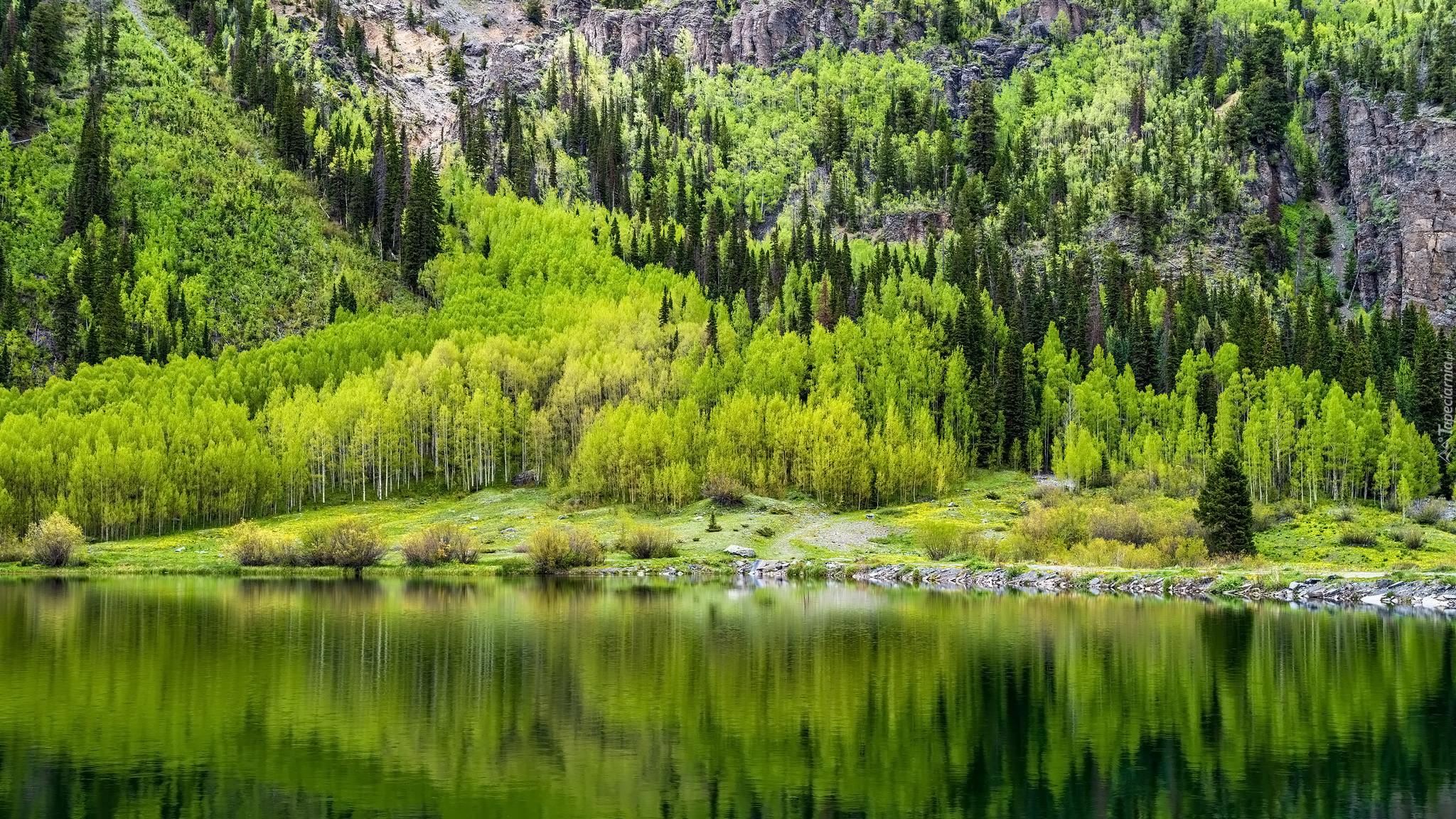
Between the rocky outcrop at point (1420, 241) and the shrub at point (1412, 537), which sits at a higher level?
the rocky outcrop at point (1420, 241)

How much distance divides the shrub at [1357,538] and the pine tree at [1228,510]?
10780 millimetres

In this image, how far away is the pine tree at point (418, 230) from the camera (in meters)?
186

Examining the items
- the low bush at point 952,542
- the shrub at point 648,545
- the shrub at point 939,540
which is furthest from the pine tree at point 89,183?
the low bush at point 952,542

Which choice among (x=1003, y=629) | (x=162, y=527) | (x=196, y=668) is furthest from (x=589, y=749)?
(x=162, y=527)

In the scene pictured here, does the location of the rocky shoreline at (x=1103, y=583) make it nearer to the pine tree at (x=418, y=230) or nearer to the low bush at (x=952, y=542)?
the low bush at (x=952, y=542)

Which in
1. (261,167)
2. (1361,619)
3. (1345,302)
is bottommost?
(1361,619)

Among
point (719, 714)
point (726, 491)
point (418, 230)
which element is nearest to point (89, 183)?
point (418, 230)

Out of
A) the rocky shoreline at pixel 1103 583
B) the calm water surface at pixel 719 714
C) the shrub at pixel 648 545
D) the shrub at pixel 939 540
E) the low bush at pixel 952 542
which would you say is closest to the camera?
the calm water surface at pixel 719 714

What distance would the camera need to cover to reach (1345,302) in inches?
7712

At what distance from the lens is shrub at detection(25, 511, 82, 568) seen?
3989 inches

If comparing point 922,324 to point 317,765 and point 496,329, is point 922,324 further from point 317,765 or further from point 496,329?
point 317,765

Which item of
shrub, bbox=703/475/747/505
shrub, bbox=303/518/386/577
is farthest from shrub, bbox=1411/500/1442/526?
shrub, bbox=303/518/386/577

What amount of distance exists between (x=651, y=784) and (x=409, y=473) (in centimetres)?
12274

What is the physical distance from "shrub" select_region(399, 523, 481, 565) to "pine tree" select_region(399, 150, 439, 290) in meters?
87.0
